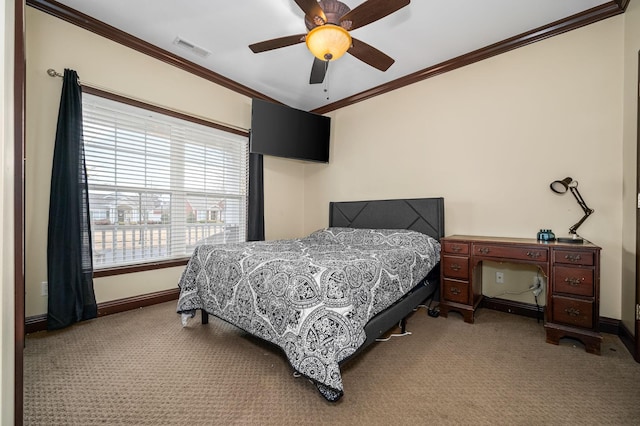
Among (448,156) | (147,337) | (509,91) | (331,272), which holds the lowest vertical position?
(147,337)

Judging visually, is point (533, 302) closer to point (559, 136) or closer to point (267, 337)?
point (559, 136)

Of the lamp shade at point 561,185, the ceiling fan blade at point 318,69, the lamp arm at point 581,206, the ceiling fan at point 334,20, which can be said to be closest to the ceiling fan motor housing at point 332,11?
the ceiling fan at point 334,20

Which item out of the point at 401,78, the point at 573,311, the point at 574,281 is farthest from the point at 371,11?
the point at 573,311

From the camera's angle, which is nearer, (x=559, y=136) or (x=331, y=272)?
(x=331, y=272)

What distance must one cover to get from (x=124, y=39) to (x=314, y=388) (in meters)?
3.63

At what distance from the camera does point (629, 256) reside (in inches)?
83.9

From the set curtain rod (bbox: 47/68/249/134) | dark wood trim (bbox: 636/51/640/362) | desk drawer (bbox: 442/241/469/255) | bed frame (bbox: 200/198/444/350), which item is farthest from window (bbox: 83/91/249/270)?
dark wood trim (bbox: 636/51/640/362)

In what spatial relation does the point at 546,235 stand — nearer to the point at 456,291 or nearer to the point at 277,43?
the point at 456,291

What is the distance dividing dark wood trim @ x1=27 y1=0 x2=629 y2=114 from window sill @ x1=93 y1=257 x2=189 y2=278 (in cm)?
232

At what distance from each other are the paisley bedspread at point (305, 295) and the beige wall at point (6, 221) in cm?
105

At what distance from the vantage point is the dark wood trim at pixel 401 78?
2.33m

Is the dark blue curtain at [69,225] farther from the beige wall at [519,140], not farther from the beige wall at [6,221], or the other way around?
the beige wall at [519,140]

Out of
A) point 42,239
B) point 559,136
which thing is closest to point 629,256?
point 559,136

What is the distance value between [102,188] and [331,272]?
2.60 meters
